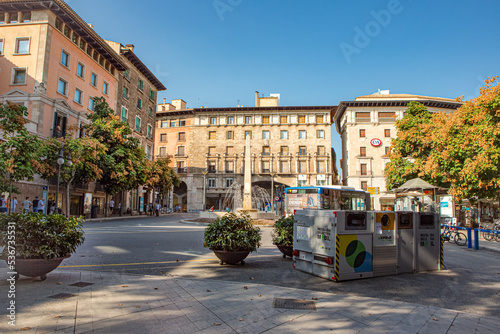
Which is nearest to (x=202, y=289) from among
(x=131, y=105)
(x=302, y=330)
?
(x=302, y=330)

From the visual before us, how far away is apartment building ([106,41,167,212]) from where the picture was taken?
40688 millimetres

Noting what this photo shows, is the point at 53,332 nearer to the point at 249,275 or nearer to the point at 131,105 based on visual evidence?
the point at 249,275

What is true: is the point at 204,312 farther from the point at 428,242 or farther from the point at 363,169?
the point at 363,169

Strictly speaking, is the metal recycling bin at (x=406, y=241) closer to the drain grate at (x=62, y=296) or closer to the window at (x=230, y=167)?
the drain grate at (x=62, y=296)

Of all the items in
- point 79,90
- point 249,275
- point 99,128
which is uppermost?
point 79,90

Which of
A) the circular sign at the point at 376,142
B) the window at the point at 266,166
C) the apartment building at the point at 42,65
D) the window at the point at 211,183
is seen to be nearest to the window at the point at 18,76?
the apartment building at the point at 42,65

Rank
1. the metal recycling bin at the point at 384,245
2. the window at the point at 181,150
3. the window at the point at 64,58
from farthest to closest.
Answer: the window at the point at 181,150 < the window at the point at 64,58 < the metal recycling bin at the point at 384,245

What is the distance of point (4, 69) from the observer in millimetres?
27891

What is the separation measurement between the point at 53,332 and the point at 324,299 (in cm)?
380

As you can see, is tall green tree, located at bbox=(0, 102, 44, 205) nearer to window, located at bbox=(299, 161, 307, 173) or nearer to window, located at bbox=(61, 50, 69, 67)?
window, located at bbox=(61, 50, 69, 67)

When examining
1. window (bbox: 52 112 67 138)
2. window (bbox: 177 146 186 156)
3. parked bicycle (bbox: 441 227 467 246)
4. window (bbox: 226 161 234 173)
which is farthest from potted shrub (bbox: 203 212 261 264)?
window (bbox: 177 146 186 156)

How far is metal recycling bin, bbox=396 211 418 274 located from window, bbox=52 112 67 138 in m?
29.3

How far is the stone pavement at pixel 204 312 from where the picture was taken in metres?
4.06

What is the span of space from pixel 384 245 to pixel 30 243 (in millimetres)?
7043
